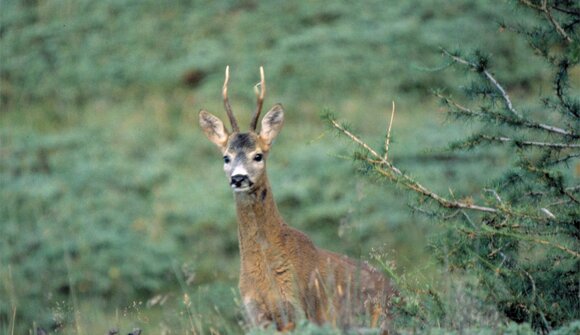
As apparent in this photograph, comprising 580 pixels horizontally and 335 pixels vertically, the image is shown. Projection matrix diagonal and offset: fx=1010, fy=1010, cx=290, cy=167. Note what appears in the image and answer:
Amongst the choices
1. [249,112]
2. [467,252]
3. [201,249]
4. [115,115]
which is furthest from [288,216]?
[467,252]

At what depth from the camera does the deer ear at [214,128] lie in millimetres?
8086

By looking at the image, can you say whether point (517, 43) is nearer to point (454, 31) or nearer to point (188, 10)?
point (454, 31)

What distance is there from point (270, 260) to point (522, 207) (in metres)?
2.08

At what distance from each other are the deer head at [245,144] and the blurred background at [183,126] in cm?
393

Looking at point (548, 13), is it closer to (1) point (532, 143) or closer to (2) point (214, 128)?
(1) point (532, 143)

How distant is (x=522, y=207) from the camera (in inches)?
234

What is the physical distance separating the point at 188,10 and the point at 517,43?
606 centimetres

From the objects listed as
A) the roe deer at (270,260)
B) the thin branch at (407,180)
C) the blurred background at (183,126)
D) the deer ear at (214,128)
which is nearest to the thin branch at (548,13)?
the thin branch at (407,180)

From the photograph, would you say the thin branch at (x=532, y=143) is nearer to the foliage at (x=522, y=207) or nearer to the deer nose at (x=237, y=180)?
the foliage at (x=522, y=207)

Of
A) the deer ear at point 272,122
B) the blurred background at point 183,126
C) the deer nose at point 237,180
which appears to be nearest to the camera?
the deer nose at point 237,180

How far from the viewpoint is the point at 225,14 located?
18656 millimetres

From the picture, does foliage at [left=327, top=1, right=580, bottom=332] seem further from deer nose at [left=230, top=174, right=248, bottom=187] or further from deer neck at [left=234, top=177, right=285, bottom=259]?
deer neck at [left=234, top=177, right=285, bottom=259]

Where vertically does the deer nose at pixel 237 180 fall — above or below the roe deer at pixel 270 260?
above

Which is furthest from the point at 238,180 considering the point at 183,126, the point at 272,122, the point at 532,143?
the point at 183,126
